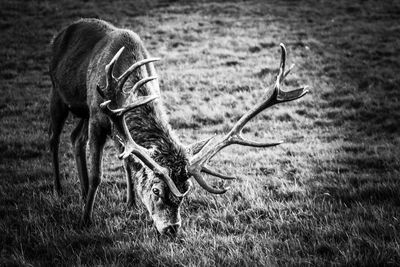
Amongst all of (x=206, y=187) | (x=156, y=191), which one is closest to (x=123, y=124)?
(x=156, y=191)

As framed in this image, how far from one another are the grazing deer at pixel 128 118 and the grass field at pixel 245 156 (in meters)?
0.47

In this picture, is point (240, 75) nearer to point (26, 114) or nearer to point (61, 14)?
point (26, 114)

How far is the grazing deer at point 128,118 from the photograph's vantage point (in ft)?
12.5

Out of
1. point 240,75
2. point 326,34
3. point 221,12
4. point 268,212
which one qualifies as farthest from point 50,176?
point 221,12

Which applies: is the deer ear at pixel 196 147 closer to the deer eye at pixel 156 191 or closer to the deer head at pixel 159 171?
the deer head at pixel 159 171

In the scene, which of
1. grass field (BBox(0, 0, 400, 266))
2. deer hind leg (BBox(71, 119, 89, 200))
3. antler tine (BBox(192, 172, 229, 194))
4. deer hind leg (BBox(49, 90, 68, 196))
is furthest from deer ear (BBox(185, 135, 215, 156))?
deer hind leg (BBox(49, 90, 68, 196))

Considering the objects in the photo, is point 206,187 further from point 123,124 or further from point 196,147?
point 123,124

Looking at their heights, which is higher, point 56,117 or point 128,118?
point 128,118

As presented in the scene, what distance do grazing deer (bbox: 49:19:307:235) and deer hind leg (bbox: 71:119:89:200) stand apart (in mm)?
14

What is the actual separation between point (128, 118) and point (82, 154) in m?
1.53

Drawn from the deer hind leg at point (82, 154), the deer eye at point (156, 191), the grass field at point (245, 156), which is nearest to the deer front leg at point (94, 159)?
the grass field at point (245, 156)

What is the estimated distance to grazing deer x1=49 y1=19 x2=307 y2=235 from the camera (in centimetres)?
380

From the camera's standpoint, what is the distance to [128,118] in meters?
4.37

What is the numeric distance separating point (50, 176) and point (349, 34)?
1251 cm
